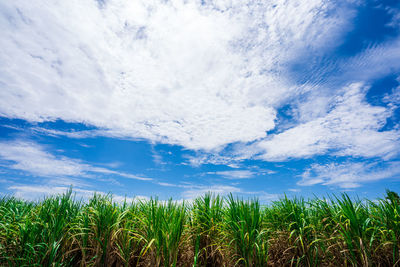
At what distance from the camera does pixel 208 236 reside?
18.3ft

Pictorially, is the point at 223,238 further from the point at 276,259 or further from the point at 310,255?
the point at 310,255

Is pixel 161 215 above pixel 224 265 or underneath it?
above

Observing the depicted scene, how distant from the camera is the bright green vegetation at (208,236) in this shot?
4.67 metres

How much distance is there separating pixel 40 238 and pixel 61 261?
2.08 ft

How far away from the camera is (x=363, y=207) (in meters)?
5.62

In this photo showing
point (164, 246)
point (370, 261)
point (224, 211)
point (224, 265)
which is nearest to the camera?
point (370, 261)

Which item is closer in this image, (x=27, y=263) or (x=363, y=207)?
(x=27, y=263)

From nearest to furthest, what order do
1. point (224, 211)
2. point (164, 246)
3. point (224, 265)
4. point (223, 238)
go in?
point (164, 246) → point (224, 265) → point (223, 238) → point (224, 211)

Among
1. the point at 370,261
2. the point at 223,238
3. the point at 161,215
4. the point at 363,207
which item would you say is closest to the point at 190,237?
the point at 223,238

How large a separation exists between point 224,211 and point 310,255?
200 cm

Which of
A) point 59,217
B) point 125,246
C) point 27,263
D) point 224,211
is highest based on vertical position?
point 224,211

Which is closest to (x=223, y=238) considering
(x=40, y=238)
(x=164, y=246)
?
(x=164, y=246)

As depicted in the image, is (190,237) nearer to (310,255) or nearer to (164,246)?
(164,246)

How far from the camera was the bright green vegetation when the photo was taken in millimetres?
4672
